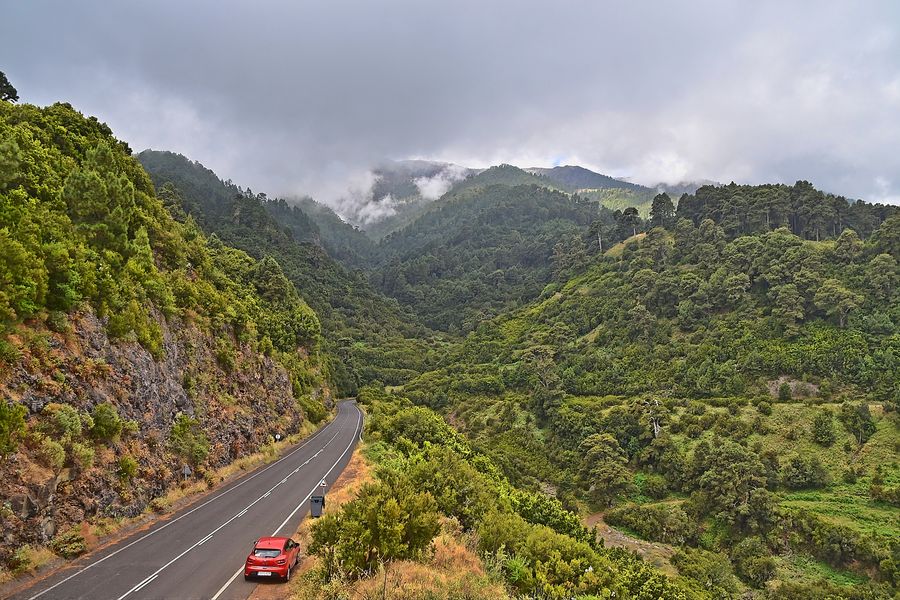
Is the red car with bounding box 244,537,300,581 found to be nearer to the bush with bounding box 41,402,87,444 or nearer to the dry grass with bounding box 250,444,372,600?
the dry grass with bounding box 250,444,372,600

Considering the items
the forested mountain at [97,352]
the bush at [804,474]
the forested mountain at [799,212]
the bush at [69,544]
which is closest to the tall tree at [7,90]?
the forested mountain at [97,352]

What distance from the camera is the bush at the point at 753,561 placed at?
3825cm

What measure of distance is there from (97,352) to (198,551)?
387 inches

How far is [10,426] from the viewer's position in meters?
15.1

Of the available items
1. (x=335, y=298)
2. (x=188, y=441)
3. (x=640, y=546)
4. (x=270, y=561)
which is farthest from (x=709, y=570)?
(x=335, y=298)

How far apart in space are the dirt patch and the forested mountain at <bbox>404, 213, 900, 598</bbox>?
3.62 ft

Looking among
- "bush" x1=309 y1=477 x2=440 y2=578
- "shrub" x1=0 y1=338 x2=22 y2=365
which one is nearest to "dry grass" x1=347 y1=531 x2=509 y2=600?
"bush" x1=309 y1=477 x2=440 y2=578

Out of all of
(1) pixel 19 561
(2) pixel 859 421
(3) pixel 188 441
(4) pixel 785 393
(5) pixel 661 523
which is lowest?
(5) pixel 661 523

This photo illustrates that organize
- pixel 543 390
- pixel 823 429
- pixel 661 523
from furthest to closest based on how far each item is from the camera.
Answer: pixel 543 390
pixel 823 429
pixel 661 523

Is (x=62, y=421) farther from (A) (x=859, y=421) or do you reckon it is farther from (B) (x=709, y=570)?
Answer: (A) (x=859, y=421)

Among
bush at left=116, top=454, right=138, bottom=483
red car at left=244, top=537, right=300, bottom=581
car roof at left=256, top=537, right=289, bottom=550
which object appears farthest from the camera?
bush at left=116, top=454, right=138, bottom=483

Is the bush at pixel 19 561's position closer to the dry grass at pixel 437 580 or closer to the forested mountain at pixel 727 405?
the dry grass at pixel 437 580

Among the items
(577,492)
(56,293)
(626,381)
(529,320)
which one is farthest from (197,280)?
(529,320)

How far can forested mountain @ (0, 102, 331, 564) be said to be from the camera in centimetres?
1630
